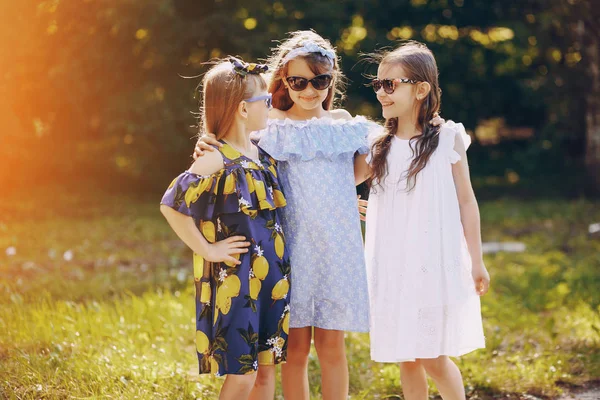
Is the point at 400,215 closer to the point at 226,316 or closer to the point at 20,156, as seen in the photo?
the point at 226,316

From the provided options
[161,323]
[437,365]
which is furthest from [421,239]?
[161,323]

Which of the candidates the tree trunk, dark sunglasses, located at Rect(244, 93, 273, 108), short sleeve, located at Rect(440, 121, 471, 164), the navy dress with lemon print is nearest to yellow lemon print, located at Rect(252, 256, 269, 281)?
the navy dress with lemon print

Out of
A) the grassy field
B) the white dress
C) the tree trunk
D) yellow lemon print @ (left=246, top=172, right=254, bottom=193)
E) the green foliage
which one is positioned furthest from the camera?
the green foliage

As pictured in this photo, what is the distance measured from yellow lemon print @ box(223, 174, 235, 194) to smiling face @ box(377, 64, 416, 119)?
0.70 m

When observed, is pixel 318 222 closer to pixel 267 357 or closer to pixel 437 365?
pixel 267 357

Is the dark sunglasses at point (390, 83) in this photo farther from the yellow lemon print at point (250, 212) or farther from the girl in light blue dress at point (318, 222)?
the yellow lemon print at point (250, 212)

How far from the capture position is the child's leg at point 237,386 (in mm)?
2754

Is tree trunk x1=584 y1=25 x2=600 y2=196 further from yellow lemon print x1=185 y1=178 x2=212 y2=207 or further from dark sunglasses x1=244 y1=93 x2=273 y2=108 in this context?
yellow lemon print x1=185 y1=178 x2=212 y2=207

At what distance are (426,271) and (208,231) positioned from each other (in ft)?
2.84

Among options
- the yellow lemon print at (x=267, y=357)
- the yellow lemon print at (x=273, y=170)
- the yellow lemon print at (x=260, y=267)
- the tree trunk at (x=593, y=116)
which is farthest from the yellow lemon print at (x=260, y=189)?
the tree trunk at (x=593, y=116)

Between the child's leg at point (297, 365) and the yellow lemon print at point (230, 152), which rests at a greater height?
the yellow lemon print at point (230, 152)

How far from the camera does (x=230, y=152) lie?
9.16 ft

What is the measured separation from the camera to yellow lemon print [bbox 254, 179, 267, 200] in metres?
2.78

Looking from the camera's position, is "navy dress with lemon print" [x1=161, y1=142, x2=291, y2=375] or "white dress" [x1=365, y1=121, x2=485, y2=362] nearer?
"navy dress with lemon print" [x1=161, y1=142, x2=291, y2=375]
